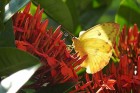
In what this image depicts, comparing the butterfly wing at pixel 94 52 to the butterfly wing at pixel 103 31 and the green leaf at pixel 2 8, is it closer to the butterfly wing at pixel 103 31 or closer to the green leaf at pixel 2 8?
the butterfly wing at pixel 103 31

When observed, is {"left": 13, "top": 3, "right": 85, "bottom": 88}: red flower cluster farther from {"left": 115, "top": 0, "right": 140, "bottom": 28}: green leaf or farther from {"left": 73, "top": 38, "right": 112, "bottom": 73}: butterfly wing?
{"left": 115, "top": 0, "right": 140, "bottom": 28}: green leaf

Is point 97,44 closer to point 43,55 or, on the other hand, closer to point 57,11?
point 57,11

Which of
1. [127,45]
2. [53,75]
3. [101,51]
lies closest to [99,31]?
[101,51]

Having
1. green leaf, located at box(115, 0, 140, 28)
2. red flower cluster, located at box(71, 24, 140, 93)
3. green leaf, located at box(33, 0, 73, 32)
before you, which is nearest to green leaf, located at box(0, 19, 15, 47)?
red flower cluster, located at box(71, 24, 140, 93)

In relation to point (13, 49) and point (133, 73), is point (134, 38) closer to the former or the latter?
point (133, 73)

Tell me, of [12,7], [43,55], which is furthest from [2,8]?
[43,55]

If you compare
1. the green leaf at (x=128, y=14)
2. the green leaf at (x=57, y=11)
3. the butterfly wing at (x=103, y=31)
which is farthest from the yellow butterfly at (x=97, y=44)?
the green leaf at (x=128, y=14)
